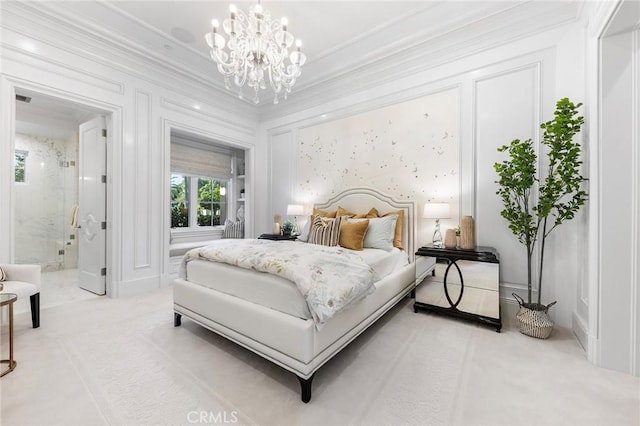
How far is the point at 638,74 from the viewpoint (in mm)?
1800

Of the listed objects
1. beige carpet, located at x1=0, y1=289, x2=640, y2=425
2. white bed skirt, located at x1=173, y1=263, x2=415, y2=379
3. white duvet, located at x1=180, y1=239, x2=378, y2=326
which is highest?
white duvet, located at x1=180, y1=239, x2=378, y2=326

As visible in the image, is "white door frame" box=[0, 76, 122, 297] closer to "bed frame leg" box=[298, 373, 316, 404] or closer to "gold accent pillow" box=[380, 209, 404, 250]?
"bed frame leg" box=[298, 373, 316, 404]

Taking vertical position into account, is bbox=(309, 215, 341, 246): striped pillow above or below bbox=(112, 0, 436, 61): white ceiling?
below

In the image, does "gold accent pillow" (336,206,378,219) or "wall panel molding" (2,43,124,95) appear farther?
"gold accent pillow" (336,206,378,219)

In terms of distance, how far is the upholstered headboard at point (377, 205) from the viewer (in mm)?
3465

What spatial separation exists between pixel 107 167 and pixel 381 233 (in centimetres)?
359

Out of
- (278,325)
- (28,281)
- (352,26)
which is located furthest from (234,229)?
(278,325)

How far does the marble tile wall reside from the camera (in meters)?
4.71

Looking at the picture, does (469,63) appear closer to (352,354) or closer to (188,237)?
(352,354)

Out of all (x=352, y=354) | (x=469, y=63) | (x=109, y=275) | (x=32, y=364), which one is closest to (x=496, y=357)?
(x=352, y=354)

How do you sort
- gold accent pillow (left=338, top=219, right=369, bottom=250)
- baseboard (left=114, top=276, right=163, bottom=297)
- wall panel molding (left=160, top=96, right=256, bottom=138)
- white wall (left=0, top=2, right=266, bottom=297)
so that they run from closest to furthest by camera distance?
white wall (left=0, top=2, right=266, bottom=297)
gold accent pillow (left=338, top=219, right=369, bottom=250)
baseboard (left=114, top=276, right=163, bottom=297)
wall panel molding (left=160, top=96, right=256, bottom=138)

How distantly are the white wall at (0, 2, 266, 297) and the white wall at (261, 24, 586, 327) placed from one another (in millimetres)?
3399

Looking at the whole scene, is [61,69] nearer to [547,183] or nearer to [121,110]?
[121,110]

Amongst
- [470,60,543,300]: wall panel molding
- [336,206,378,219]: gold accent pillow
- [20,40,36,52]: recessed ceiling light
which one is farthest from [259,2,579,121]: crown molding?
[20,40,36,52]: recessed ceiling light
